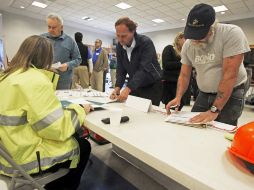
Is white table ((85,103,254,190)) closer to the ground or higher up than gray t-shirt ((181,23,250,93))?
closer to the ground

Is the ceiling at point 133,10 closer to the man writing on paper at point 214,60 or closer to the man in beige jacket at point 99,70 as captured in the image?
the man in beige jacket at point 99,70

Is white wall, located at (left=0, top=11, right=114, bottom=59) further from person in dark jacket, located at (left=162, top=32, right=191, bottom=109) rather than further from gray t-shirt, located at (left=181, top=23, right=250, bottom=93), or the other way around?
gray t-shirt, located at (left=181, top=23, right=250, bottom=93)

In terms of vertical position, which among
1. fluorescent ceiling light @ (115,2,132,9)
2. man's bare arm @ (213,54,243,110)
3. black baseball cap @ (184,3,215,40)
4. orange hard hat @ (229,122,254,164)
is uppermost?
fluorescent ceiling light @ (115,2,132,9)

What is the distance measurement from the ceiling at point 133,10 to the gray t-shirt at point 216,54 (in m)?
5.40

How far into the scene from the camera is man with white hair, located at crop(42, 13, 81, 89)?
2.20 m

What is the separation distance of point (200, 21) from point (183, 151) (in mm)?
707

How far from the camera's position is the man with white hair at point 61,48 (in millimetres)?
2203

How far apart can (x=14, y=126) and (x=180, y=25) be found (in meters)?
9.41

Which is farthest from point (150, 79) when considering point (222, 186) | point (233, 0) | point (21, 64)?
point (233, 0)

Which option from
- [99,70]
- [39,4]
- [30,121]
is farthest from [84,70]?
[39,4]

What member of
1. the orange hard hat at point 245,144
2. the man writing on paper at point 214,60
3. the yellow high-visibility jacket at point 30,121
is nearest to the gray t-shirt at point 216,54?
the man writing on paper at point 214,60

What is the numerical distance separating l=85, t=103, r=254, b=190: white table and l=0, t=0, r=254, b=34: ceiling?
19.7ft

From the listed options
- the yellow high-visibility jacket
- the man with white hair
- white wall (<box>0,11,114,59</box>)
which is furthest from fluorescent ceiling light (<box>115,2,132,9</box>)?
the yellow high-visibility jacket

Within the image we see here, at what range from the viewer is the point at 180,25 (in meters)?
9.20
